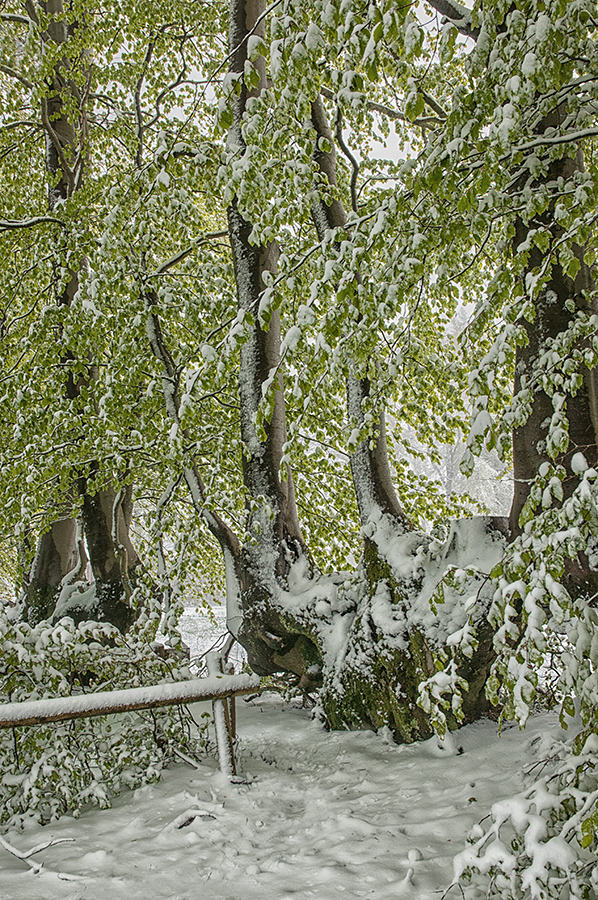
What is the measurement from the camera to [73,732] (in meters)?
3.76

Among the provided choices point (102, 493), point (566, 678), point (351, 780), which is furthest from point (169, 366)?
point (566, 678)

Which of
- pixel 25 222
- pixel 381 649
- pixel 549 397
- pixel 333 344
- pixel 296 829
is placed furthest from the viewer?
pixel 25 222

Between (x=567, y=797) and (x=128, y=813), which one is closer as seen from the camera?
(x=567, y=797)

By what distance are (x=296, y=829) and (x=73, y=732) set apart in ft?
5.57

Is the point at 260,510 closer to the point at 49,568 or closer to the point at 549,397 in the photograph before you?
the point at 549,397

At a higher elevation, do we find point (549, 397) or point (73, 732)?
point (549, 397)

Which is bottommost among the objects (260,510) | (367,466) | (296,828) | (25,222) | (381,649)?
(296,828)

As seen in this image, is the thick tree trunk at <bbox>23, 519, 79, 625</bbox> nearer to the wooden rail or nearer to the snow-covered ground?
the snow-covered ground

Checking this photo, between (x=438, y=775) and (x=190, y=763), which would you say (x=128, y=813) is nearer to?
(x=190, y=763)

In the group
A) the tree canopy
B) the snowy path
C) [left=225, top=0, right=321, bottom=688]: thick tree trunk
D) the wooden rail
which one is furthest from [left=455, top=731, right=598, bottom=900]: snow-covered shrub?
[left=225, top=0, right=321, bottom=688]: thick tree trunk

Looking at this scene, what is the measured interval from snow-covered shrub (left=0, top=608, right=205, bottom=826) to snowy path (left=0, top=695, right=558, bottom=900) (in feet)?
0.57

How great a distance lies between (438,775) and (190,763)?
1.82 meters

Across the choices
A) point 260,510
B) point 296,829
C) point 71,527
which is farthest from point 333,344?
point 71,527

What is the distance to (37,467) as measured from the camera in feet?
16.9
